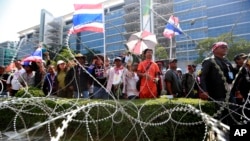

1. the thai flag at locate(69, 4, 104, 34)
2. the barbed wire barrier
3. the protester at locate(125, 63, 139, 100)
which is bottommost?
the barbed wire barrier

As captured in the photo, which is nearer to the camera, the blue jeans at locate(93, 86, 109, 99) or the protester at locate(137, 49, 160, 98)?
the protester at locate(137, 49, 160, 98)

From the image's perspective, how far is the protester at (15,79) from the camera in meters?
9.99

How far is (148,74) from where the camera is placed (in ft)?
24.2

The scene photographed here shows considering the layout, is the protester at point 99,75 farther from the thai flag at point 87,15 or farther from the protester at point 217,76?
the protester at point 217,76

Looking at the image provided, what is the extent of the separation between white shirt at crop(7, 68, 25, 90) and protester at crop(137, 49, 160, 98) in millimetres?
4022

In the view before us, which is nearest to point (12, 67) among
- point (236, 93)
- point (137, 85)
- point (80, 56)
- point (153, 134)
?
point (80, 56)

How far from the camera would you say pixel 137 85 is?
821 cm

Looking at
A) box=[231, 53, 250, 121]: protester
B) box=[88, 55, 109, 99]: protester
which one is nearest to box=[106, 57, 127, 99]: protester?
box=[88, 55, 109, 99]: protester

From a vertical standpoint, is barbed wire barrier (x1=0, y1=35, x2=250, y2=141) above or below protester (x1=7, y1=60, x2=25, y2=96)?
below

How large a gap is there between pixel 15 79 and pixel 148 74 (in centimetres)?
462

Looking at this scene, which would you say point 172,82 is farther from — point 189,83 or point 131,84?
point 189,83

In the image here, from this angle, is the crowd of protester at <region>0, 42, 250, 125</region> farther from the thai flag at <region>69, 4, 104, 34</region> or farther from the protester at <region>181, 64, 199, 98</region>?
the thai flag at <region>69, 4, 104, 34</region>

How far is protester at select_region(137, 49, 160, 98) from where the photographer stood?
7.46m

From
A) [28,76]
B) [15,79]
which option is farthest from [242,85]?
[15,79]
